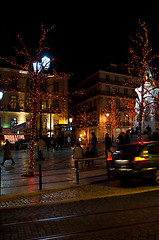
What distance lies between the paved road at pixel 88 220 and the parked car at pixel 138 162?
1.34 meters

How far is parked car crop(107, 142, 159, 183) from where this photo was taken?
26.2 feet

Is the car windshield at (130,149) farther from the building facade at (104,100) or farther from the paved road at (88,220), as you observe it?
the building facade at (104,100)

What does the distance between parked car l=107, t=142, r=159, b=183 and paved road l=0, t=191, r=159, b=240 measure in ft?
4.39

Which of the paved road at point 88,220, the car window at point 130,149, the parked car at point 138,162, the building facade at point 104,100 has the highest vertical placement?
the building facade at point 104,100

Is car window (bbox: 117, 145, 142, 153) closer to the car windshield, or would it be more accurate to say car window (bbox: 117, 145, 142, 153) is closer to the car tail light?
the car windshield

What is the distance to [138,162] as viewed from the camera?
7.99 metres

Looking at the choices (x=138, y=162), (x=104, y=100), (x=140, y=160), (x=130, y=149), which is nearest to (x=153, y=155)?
(x=140, y=160)

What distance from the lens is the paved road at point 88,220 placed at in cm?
415

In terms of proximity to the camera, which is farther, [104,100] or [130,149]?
[104,100]

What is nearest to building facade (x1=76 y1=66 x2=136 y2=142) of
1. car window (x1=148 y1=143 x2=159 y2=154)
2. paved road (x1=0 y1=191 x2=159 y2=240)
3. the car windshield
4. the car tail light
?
the car windshield

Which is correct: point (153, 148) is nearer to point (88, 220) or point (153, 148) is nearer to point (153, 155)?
point (153, 155)

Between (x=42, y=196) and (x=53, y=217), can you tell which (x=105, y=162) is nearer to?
(x=42, y=196)

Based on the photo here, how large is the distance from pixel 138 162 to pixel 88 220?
3.65 meters

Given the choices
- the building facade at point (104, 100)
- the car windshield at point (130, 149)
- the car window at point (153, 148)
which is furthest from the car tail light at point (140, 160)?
the building facade at point (104, 100)
